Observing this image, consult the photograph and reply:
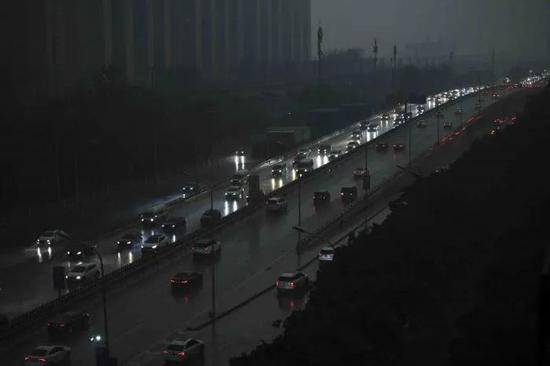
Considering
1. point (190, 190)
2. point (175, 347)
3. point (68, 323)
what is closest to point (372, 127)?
point (190, 190)

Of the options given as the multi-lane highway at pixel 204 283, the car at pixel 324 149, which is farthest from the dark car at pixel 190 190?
the car at pixel 324 149

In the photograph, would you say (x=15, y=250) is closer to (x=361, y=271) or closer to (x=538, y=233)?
(x=361, y=271)

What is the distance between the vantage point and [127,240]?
41.9ft

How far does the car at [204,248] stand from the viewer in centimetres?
1195

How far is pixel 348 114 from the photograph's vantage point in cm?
3234

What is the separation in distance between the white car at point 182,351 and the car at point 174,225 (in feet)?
19.8

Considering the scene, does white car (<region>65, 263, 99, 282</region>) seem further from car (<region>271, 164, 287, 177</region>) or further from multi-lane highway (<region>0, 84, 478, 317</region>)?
car (<region>271, 164, 287, 177</region>)

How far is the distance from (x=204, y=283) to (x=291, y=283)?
3.91 feet

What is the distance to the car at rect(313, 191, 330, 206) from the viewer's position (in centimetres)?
1595

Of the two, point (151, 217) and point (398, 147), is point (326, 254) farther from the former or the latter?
point (398, 147)

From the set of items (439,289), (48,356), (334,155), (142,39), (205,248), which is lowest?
(334,155)

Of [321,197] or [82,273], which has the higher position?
[82,273]

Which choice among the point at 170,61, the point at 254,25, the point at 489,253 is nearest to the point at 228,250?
the point at 489,253

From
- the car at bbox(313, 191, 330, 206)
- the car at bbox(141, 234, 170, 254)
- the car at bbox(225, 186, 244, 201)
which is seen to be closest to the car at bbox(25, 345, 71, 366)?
the car at bbox(141, 234, 170, 254)
